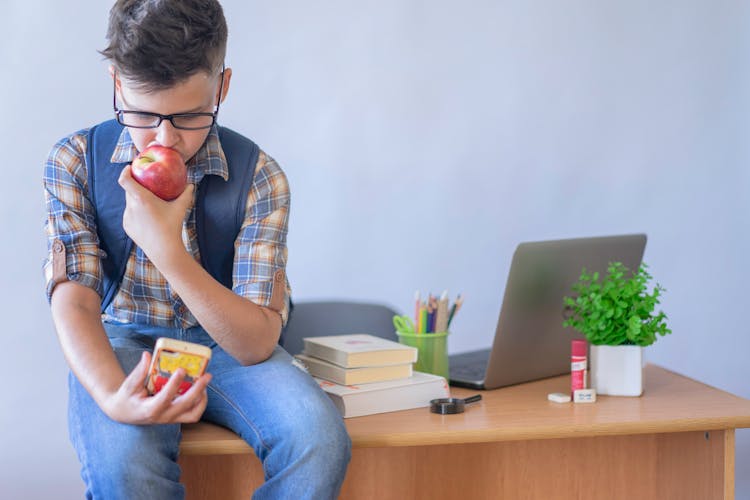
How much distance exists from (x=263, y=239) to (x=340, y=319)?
669 mm

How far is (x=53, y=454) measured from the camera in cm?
229

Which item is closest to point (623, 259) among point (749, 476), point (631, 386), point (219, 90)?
point (631, 386)

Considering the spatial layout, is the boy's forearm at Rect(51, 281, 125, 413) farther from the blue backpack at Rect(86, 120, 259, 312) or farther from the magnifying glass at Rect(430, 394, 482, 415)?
the magnifying glass at Rect(430, 394, 482, 415)

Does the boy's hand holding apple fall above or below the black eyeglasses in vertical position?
below

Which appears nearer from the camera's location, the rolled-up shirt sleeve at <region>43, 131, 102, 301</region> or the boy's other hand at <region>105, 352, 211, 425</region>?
the boy's other hand at <region>105, 352, 211, 425</region>

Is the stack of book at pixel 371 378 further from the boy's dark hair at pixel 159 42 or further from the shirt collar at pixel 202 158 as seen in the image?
the boy's dark hair at pixel 159 42

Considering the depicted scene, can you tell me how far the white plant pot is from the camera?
1571 mm

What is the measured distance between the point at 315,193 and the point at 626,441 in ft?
3.97

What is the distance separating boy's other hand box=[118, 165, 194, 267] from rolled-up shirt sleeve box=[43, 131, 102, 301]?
117mm

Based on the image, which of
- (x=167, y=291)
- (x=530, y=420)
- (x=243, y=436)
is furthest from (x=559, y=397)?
(x=167, y=291)

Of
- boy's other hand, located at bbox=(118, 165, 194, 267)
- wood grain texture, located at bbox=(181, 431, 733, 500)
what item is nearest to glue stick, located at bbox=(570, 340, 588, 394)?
wood grain texture, located at bbox=(181, 431, 733, 500)

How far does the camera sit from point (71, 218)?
134 cm

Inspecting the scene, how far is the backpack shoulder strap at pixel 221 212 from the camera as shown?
1422 millimetres

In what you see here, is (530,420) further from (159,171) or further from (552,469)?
(159,171)
